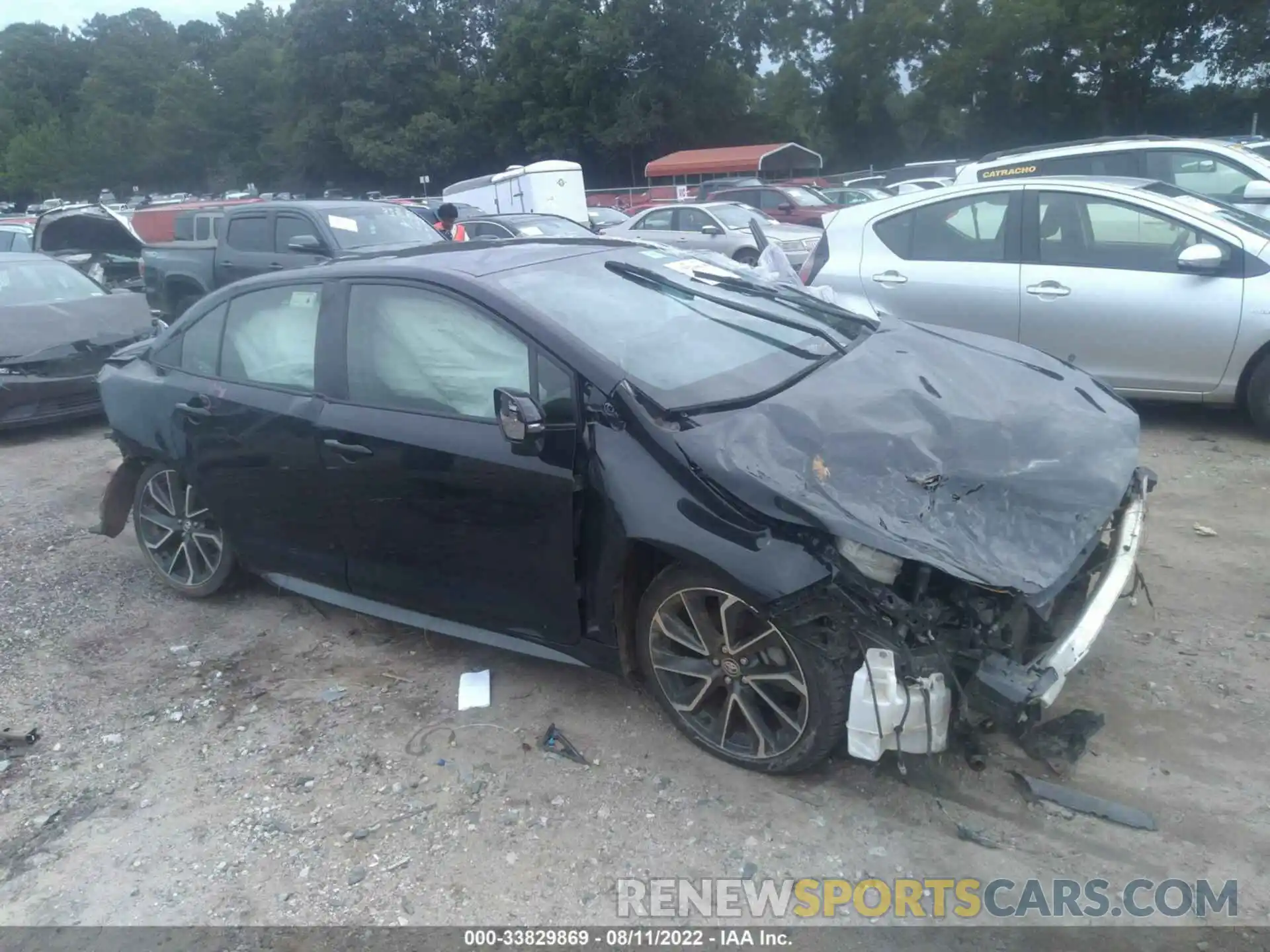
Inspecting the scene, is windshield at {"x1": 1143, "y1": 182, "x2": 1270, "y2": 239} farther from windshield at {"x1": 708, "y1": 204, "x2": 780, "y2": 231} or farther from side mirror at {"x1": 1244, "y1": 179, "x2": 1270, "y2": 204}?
windshield at {"x1": 708, "y1": 204, "x2": 780, "y2": 231}

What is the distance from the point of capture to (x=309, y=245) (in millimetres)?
10219

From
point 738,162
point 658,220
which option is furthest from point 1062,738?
point 738,162

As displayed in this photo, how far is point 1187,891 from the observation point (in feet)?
9.50

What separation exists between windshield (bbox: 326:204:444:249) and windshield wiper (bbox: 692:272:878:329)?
639cm

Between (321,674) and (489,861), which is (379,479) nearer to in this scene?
(321,674)

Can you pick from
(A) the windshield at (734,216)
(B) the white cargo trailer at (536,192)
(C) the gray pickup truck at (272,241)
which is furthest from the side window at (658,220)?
(C) the gray pickup truck at (272,241)

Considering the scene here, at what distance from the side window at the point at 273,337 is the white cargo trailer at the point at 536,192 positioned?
1827 cm

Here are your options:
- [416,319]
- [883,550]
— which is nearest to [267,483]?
[416,319]

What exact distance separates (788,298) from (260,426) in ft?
7.91

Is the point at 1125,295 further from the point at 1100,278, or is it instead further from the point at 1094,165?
the point at 1094,165

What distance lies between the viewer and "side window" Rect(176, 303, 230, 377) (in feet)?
16.1

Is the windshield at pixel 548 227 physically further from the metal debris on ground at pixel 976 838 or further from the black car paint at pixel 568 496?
the metal debris on ground at pixel 976 838

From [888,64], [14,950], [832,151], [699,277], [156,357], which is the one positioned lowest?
[14,950]

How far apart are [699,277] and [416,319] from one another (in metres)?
1.29
